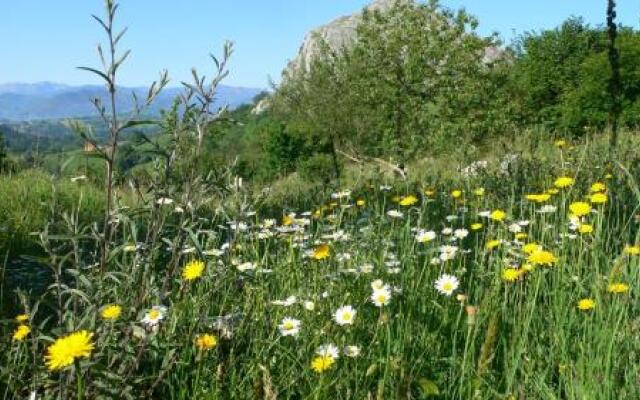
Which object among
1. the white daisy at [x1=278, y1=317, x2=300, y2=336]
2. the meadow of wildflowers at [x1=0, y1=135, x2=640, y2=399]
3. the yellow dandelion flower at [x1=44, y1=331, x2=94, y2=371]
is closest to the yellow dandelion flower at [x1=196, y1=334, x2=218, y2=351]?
the meadow of wildflowers at [x1=0, y1=135, x2=640, y2=399]

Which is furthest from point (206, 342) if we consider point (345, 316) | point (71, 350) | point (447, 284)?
point (447, 284)

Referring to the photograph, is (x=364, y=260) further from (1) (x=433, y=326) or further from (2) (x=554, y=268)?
(2) (x=554, y=268)

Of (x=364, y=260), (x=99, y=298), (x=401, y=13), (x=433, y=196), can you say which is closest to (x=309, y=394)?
(x=99, y=298)

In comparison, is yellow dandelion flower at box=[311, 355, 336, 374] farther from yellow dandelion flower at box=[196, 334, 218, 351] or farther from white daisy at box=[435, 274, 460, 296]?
white daisy at box=[435, 274, 460, 296]


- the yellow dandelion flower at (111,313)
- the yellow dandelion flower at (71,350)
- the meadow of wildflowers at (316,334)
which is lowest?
the meadow of wildflowers at (316,334)

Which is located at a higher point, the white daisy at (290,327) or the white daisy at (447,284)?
the white daisy at (447,284)

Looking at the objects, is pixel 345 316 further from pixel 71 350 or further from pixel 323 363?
pixel 71 350

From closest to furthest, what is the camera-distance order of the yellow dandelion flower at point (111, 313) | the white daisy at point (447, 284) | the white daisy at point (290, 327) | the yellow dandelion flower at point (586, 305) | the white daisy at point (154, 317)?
the yellow dandelion flower at point (111, 313), the white daisy at point (154, 317), the white daisy at point (290, 327), the yellow dandelion flower at point (586, 305), the white daisy at point (447, 284)

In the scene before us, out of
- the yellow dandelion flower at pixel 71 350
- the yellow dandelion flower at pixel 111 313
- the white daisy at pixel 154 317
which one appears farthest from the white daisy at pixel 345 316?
the yellow dandelion flower at pixel 71 350

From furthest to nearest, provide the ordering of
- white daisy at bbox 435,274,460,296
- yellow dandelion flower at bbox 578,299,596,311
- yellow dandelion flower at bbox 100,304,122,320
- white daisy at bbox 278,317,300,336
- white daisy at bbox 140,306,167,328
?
1. white daisy at bbox 435,274,460,296
2. yellow dandelion flower at bbox 578,299,596,311
3. white daisy at bbox 278,317,300,336
4. white daisy at bbox 140,306,167,328
5. yellow dandelion flower at bbox 100,304,122,320

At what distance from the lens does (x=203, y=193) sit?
7.66 ft

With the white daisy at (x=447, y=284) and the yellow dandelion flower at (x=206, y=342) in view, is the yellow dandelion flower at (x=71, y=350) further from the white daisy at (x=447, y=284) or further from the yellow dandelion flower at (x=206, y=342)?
the white daisy at (x=447, y=284)

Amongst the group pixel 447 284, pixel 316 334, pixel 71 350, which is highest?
pixel 71 350

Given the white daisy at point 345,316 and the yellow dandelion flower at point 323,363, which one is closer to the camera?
the yellow dandelion flower at point 323,363
